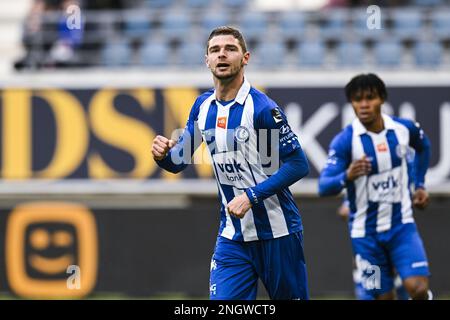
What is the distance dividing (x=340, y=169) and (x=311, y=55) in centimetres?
569

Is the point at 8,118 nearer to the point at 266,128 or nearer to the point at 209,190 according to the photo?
the point at 209,190

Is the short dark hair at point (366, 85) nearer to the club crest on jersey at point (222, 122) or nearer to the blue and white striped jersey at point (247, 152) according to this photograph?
the blue and white striped jersey at point (247, 152)

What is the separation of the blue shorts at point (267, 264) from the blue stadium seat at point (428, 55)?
7319 millimetres

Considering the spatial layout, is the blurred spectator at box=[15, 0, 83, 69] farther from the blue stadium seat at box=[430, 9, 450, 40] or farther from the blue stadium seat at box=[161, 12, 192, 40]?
the blue stadium seat at box=[430, 9, 450, 40]

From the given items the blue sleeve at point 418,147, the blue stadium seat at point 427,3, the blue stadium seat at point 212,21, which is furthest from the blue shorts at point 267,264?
the blue stadium seat at point 427,3

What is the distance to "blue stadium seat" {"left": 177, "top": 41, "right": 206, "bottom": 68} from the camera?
533 inches

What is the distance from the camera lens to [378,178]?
8102mm

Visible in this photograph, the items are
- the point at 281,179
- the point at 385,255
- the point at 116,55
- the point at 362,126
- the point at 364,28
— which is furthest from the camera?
the point at 116,55

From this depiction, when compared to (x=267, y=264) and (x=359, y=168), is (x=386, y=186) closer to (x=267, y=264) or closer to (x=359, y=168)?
(x=359, y=168)

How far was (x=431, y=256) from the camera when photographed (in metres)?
12.1

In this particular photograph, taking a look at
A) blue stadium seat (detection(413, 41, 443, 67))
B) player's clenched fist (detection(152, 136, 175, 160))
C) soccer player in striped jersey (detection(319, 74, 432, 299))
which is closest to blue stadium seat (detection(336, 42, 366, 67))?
blue stadium seat (detection(413, 41, 443, 67))

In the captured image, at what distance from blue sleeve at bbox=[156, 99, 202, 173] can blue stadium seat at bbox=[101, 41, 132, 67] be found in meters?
7.31

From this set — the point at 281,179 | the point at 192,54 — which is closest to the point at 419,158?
the point at 281,179
